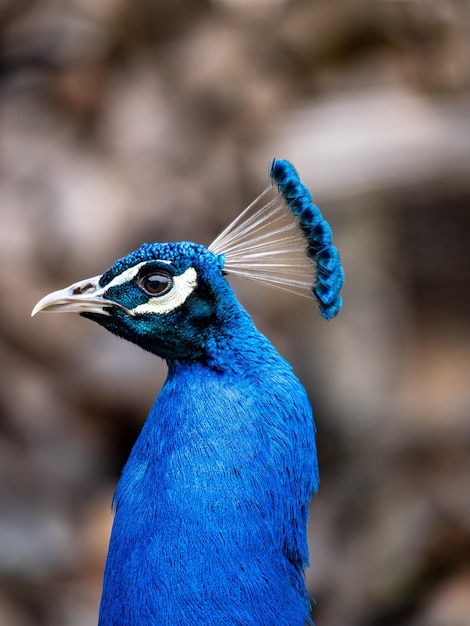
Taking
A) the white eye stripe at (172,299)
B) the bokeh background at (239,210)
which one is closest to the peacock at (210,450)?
the white eye stripe at (172,299)

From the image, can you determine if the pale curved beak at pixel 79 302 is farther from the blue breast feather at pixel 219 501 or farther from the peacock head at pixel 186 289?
the blue breast feather at pixel 219 501

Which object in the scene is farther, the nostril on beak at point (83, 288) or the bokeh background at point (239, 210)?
the bokeh background at point (239, 210)

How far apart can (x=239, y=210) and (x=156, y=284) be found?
1.50 metres

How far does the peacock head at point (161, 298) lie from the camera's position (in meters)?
0.90

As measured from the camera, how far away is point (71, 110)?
250 centimetres

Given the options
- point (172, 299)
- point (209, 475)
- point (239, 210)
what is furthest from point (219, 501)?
point (239, 210)

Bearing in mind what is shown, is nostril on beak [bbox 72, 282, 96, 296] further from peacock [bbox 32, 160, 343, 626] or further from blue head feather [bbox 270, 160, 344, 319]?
blue head feather [bbox 270, 160, 344, 319]

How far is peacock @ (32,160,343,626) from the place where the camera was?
0.87 m

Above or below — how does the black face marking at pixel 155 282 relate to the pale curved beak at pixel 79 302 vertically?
below

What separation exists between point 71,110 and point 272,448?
1898mm

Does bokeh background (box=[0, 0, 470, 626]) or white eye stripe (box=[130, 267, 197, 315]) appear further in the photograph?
bokeh background (box=[0, 0, 470, 626])

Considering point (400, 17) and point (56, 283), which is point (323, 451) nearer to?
point (56, 283)

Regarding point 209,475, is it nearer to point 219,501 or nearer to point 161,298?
point 219,501

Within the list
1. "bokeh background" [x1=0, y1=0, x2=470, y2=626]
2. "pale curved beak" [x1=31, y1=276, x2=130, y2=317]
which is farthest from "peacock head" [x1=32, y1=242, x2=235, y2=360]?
"bokeh background" [x1=0, y1=0, x2=470, y2=626]
